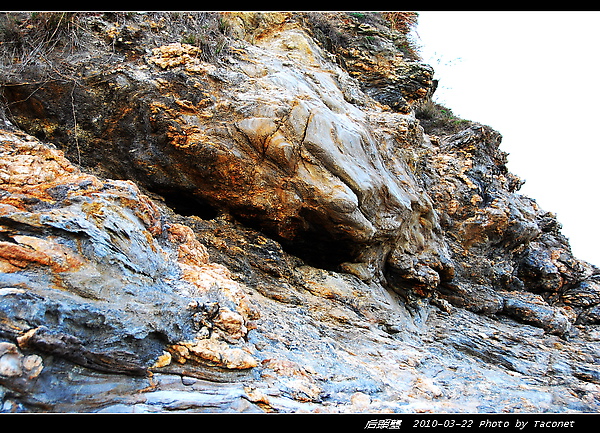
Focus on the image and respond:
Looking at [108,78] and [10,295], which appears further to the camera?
[108,78]

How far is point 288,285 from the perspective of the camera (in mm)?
4227

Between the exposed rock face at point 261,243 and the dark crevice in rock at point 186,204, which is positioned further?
the dark crevice in rock at point 186,204

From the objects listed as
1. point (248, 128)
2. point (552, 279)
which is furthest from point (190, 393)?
point (552, 279)

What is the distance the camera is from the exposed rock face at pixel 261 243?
2002 millimetres

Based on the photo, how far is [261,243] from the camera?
4504 millimetres

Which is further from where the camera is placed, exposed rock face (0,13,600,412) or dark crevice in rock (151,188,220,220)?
dark crevice in rock (151,188,220,220)

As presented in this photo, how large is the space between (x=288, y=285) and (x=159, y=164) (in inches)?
83.7

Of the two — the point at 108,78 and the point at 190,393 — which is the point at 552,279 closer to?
the point at 190,393

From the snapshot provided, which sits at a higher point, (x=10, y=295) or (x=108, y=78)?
Result: (x=108, y=78)

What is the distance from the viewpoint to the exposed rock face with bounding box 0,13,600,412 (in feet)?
6.57

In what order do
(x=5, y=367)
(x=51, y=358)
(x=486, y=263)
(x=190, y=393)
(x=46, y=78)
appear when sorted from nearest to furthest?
(x=5, y=367) → (x=51, y=358) → (x=190, y=393) → (x=46, y=78) → (x=486, y=263)

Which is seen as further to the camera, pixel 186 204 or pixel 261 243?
pixel 186 204
